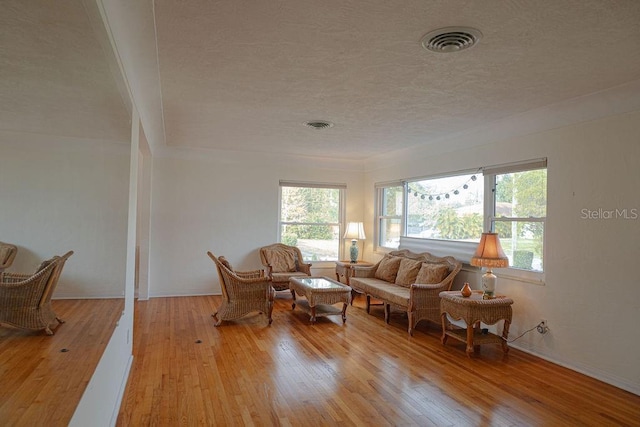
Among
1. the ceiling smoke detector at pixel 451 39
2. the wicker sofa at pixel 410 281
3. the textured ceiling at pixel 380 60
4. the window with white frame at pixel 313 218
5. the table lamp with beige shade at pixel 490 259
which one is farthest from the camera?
the window with white frame at pixel 313 218

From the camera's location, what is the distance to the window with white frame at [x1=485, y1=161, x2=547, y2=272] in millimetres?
4188

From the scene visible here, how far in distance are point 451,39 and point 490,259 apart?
2361 mm

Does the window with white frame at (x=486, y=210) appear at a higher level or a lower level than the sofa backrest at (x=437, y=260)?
higher

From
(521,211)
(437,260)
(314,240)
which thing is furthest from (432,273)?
(314,240)

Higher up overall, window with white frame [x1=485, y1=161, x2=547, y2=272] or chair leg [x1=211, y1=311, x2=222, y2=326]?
window with white frame [x1=485, y1=161, x2=547, y2=272]

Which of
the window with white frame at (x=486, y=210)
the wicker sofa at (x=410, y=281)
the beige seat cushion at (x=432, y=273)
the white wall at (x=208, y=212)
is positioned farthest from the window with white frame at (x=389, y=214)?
the beige seat cushion at (x=432, y=273)

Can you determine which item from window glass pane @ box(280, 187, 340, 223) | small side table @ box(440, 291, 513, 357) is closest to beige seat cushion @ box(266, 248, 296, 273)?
window glass pane @ box(280, 187, 340, 223)

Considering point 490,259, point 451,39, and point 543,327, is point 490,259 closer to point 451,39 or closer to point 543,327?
point 543,327

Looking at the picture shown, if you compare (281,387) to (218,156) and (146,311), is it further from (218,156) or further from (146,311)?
(218,156)

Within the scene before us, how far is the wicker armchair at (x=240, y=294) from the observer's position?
480 centimetres

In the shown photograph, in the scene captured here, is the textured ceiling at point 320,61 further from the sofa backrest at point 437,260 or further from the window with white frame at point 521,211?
the sofa backrest at point 437,260

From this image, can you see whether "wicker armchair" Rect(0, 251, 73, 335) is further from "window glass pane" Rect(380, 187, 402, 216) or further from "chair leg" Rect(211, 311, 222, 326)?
"window glass pane" Rect(380, 187, 402, 216)

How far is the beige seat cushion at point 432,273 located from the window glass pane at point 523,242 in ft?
2.38

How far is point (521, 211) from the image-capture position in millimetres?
4422
